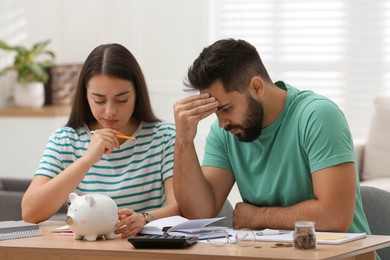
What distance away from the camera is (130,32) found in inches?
252

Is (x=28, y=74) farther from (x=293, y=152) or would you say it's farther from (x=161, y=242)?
(x=161, y=242)

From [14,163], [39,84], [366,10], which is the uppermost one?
[366,10]

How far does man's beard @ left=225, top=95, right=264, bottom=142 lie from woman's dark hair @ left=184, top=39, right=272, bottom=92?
0.06m

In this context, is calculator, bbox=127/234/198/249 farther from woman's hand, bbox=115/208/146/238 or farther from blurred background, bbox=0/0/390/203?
blurred background, bbox=0/0/390/203

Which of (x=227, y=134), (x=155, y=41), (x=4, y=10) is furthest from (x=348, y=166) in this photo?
(x=4, y=10)

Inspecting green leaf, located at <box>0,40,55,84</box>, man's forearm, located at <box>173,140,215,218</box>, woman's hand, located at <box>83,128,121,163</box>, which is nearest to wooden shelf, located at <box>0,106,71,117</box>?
green leaf, located at <box>0,40,55,84</box>

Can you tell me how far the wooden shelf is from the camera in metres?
6.17

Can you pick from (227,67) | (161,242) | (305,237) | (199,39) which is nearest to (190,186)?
(227,67)

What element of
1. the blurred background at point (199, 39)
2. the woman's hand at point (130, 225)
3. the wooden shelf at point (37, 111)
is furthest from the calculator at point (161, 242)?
the wooden shelf at point (37, 111)

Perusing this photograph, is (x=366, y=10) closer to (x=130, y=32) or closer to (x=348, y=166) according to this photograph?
(x=130, y=32)

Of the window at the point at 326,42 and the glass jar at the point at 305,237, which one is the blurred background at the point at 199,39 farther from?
the glass jar at the point at 305,237

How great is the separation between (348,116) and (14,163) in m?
2.39

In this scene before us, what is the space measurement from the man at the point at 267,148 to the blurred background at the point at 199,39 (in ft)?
10.5

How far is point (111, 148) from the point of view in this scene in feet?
9.20
